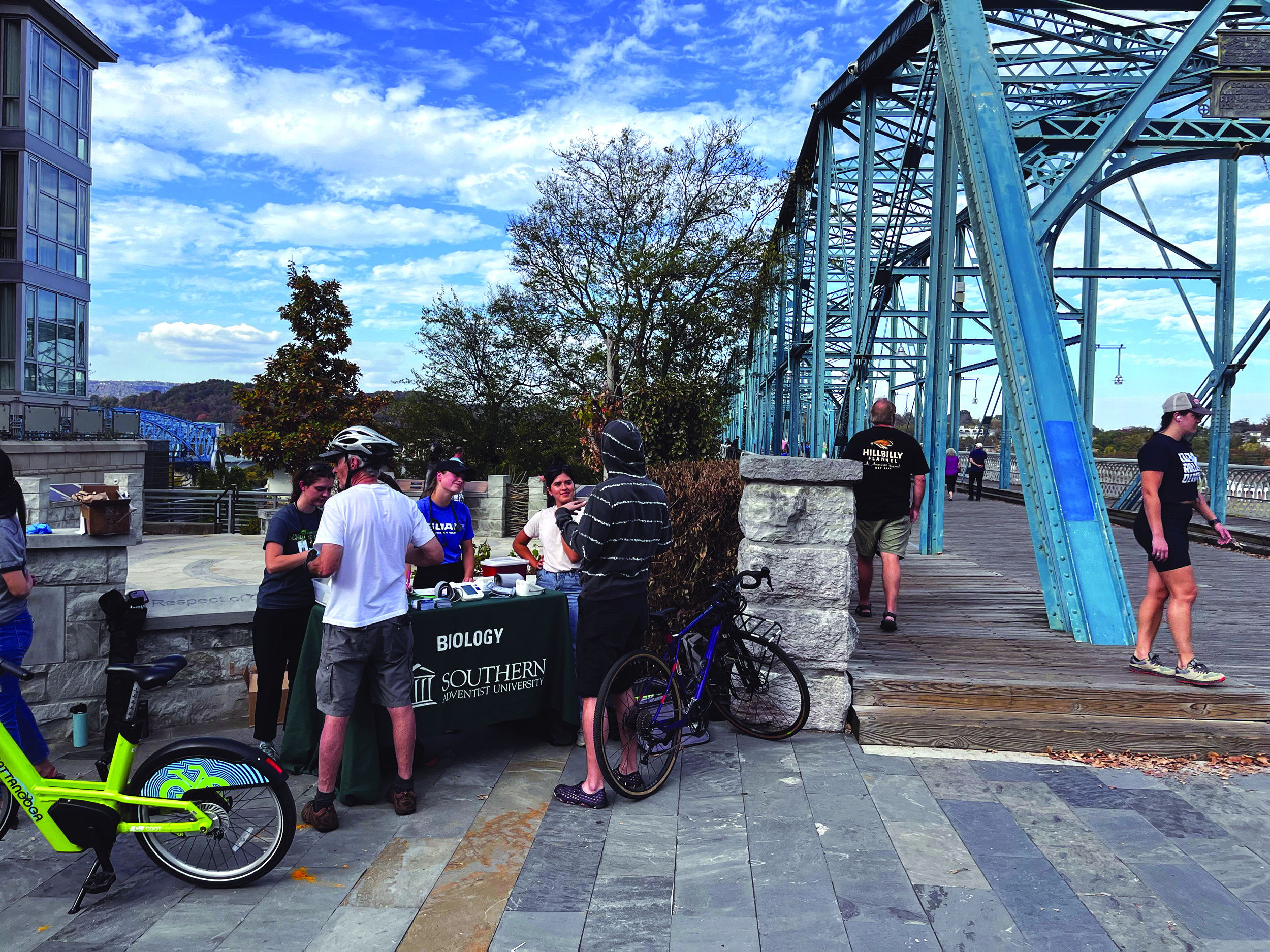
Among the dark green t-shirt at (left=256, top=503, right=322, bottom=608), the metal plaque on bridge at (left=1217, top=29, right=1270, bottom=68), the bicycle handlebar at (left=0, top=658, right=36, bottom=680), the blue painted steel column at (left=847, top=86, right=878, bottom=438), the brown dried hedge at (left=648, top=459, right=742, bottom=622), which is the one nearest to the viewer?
the bicycle handlebar at (left=0, top=658, right=36, bottom=680)

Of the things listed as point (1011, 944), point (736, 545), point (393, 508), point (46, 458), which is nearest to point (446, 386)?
point (46, 458)

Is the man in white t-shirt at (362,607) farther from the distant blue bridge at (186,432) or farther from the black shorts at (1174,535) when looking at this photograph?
the distant blue bridge at (186,432)

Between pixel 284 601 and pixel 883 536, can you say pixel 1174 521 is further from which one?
pixel 284 601

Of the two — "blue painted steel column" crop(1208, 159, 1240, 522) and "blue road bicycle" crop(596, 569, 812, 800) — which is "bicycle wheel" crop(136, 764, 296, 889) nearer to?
"blue road bicycle" crop(596, 569, 812, 800)

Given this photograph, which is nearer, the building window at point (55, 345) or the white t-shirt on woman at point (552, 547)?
the white t-shirt on woman at point (552, 547)

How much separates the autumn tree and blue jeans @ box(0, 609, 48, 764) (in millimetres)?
16137

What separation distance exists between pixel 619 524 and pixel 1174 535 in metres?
3.50

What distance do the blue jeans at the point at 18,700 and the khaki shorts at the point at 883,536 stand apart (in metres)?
5.29

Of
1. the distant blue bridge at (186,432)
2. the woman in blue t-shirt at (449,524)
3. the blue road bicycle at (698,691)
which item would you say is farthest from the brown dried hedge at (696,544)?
the distant blue bridge at (186,432)

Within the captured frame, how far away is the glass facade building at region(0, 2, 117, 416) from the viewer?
2575cm

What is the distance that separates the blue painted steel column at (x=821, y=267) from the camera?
20.0m

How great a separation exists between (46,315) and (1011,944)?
32.0 metres

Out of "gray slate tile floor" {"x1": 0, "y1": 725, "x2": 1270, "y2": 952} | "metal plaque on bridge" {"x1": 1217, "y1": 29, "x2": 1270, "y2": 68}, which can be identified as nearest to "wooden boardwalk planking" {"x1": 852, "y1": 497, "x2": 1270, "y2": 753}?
"gray slate tile floor" {"x1": 0, "y1": 725, "x2": 1270, "y2": 952}

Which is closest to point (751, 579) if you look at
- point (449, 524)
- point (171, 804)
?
point (449, 524)
